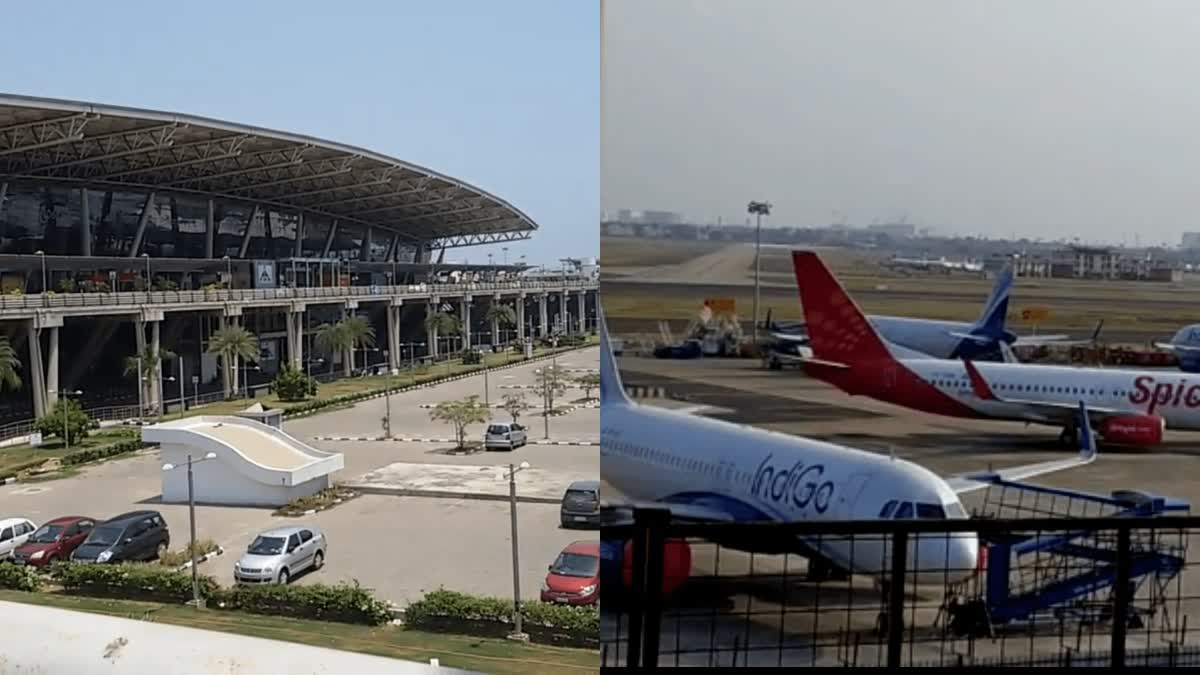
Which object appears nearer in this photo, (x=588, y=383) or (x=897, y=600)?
(x=897, y=600)

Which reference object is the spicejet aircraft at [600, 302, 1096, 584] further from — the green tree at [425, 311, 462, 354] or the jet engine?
the green tree at [425, 311, 462, 354]

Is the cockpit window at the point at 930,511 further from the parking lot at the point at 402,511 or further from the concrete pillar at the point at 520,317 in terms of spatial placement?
the concrete pillar at the point at 520,317

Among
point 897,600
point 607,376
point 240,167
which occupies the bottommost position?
point 897,600

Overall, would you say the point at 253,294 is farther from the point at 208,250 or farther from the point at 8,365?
the point at 8,365

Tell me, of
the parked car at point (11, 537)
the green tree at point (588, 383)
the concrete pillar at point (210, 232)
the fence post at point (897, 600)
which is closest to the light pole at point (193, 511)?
the parked car at point (11, 537)

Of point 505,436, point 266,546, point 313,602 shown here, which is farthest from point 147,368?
point 505,436

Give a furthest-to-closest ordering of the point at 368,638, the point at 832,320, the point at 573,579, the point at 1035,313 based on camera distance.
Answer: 1. the point at 832,320
2. the point at 1035,313
3. the point at 573,579
4. the point at 368,638
